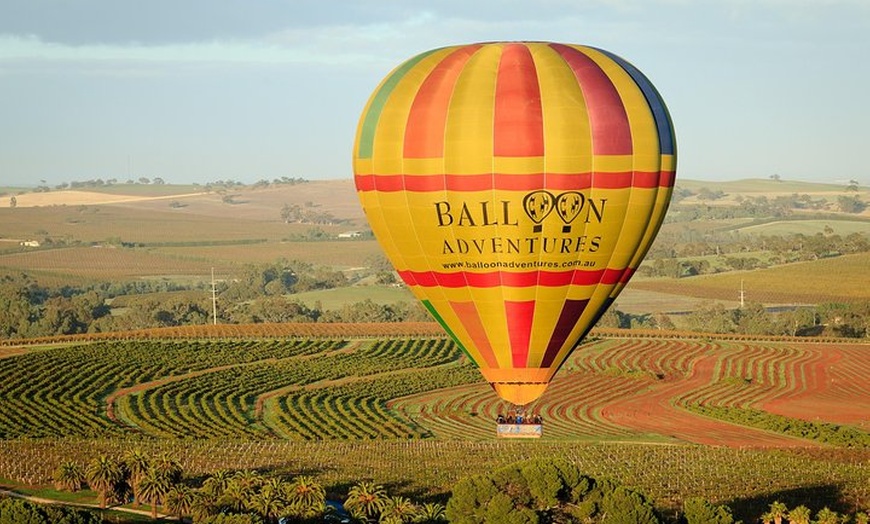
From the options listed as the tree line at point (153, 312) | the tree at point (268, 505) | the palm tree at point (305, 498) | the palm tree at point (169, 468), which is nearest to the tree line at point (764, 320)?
the tree line at point (153, 312)

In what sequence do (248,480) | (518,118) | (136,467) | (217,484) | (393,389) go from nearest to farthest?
(518,118) → (248,480) → (217,484) → (136,467) → (393,389)

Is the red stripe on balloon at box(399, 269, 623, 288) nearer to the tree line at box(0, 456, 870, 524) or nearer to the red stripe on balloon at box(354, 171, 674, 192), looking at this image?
the red stripe on balloon at box(354, 171, 674, 192)

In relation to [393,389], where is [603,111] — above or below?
above

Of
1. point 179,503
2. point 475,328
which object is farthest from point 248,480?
point 475,328

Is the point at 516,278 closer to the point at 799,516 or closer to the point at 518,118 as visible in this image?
the point at 518,118

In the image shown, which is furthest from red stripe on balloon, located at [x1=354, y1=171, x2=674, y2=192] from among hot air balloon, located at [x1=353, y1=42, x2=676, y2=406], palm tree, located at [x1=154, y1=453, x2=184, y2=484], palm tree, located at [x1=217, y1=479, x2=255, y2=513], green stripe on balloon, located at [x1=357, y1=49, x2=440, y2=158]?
palm tree, located at [x1=154, y1=453, x2=184, y2=484]

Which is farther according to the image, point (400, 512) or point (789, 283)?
point (789, 283)

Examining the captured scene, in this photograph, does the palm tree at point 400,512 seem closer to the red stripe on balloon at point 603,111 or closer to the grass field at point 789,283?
the red stripe on balloon at point 603,111
